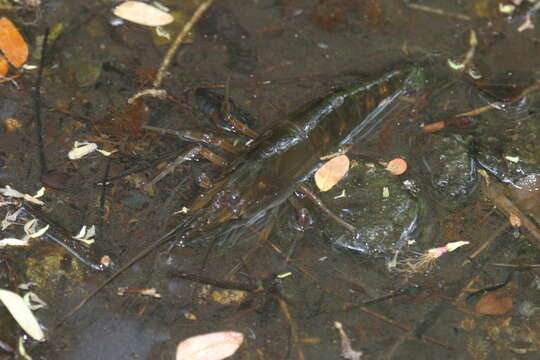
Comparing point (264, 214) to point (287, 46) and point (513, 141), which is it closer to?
point (287, 46)

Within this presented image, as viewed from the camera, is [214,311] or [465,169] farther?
[465,169]

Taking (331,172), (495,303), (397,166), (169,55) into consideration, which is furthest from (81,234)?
(495,303)

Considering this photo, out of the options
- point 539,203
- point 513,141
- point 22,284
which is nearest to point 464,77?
point 513,141

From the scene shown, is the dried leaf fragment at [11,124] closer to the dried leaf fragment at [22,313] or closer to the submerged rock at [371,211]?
the dried leaf fragment at [22,313]

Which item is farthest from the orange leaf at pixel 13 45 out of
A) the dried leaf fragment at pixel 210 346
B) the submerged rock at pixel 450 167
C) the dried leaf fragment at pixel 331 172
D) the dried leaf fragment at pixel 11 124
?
the submerged rock at pixel 450 167

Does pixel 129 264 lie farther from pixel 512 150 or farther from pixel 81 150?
pixel 512 150

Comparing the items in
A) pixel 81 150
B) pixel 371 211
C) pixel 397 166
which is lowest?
pixel 371 211
